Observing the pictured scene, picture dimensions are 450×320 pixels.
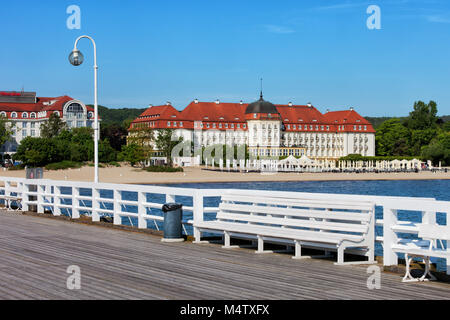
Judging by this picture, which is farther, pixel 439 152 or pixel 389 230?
pixel 439 152

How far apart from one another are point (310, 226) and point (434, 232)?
8.35 ft

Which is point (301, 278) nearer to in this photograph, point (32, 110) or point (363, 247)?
point (363, 247)

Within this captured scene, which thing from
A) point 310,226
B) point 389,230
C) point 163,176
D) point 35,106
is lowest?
point 163,176

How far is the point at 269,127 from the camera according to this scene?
150 m

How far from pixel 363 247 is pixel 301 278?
1.50 m

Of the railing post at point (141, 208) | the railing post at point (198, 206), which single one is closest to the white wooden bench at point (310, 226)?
the railing post at point (198, 206)

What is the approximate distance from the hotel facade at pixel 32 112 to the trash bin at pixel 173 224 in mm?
135219

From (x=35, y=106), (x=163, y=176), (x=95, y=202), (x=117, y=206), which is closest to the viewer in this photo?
(x=117, y=206)

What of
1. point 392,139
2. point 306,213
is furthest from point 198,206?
point 392,139

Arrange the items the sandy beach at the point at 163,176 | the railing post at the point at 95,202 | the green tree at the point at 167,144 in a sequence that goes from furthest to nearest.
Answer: the green tree at the point at 167,144, the sandy beach at the point at 163,176, the railing post at the point at 95,202

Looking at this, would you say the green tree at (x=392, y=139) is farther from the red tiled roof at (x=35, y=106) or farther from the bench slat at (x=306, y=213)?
the bench slat at (x=306, y=213)

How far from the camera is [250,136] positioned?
151m

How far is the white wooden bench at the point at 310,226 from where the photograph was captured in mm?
9039

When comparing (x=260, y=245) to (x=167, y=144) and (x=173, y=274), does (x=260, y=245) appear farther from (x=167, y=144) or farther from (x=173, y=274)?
(x=167, y=144)
